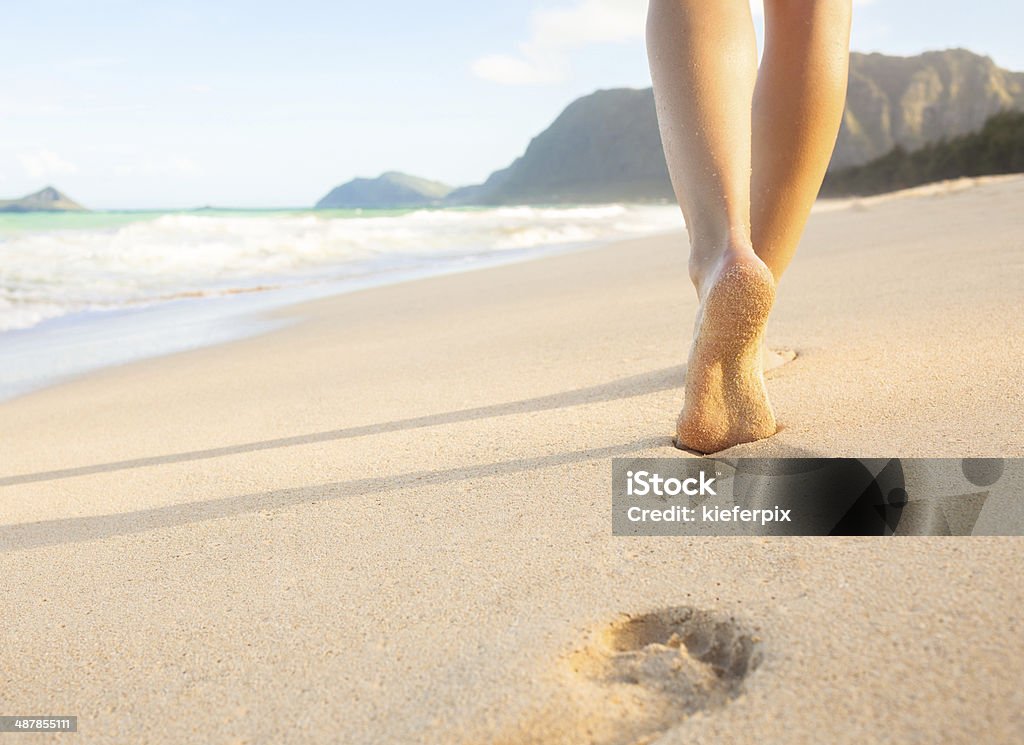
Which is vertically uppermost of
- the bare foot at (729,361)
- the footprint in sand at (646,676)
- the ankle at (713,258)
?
the ankle at (713,258)

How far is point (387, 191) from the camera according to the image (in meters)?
89.7

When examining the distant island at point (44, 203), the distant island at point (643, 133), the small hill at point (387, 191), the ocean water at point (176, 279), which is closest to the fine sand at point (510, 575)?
the ocean water at point (176, 279)

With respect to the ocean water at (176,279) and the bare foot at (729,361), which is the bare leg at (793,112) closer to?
the bare foot at (729,361)

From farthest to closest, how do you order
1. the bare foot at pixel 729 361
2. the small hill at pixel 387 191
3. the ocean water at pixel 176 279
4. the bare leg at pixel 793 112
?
the small hill at pixel 387 191
the ocean water at pixel 176 279
the bare leg at pixel 793 112
the bare foot at pixel 729 361

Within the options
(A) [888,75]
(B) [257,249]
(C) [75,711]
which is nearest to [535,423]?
(C) [75,711]

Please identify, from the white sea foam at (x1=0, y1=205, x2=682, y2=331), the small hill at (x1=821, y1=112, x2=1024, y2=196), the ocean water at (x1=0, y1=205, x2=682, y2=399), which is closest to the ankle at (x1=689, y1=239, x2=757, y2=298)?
the ocean water at (x1=0, y1=205, x2=682, y2=399)

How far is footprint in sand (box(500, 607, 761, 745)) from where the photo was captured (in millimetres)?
588

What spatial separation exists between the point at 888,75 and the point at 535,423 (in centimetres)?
7943

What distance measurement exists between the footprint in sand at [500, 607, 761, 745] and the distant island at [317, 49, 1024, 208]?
43601 mm

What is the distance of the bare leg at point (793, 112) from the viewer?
1.22 metres

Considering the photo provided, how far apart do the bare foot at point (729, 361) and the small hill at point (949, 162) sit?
16922 millimetres

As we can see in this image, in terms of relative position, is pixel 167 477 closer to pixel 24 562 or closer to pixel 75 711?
pixel 24 562

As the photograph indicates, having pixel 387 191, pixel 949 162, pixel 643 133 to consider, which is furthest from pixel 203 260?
pixel 387 191

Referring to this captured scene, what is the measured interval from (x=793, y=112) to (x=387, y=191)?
301ft
